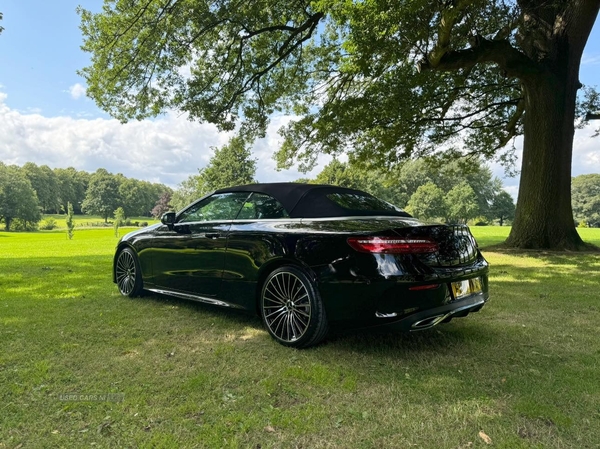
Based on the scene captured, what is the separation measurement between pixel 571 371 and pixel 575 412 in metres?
0.69

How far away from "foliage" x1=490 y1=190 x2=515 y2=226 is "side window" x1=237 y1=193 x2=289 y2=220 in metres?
71.0

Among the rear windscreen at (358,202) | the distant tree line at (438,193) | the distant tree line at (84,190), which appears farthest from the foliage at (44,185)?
the rear windscreen at (358,202)

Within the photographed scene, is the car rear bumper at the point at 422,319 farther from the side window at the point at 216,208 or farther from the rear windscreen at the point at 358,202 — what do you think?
the side window at the point at 216,208

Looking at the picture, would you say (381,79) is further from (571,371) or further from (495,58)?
(571,371)

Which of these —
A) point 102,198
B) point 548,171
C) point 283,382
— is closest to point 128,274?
point 283,382

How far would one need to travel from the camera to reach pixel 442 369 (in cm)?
293

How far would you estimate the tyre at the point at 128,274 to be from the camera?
16.7 feet

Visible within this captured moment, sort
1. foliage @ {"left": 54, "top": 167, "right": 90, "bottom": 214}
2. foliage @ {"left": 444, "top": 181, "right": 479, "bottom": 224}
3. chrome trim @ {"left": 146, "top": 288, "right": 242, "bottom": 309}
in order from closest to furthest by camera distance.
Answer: chrome trim @ {"left": 146, "top": 288, "right": 242, "bottom": 309} → foliage @ {"left": 444, "top": 181, "right": 479, "bottom": 224} → foliage @ {"left": 54, "top": 167, "right": 90, "bottom": 214}

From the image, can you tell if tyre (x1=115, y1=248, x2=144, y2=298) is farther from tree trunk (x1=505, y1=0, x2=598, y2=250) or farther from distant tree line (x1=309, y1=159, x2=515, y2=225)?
distant tree line (x1=309, y1=159, x2=515, y2=225)

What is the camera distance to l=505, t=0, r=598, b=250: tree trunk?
1001 centimetres

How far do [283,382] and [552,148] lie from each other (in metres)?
10.2

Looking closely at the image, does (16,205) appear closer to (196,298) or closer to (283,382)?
(196,298)

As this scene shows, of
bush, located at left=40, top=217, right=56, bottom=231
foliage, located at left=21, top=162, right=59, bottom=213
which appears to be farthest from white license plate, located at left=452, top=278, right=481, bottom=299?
foliage, located at left=21, top=162, right=59, bottom=213

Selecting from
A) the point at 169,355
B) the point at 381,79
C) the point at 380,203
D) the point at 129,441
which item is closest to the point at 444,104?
the point at 381,79
